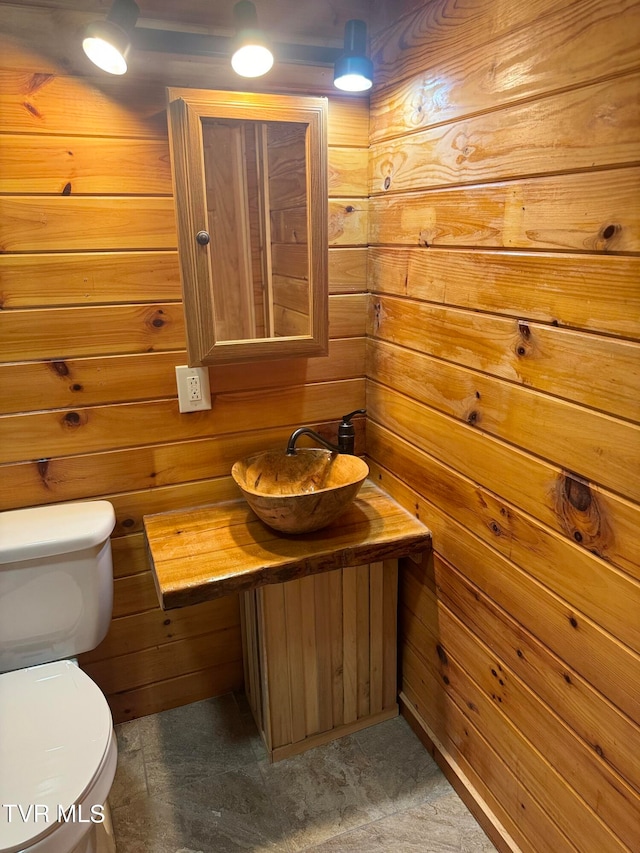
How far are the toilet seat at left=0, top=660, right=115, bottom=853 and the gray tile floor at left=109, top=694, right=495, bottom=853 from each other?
45 centimetres

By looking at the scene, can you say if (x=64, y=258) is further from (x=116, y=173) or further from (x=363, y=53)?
(x=363, y=53)

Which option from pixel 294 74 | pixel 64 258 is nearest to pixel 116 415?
pixel 64 258

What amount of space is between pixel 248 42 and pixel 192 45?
219 millimetres

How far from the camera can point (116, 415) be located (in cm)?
156

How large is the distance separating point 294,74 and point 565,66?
0.79m

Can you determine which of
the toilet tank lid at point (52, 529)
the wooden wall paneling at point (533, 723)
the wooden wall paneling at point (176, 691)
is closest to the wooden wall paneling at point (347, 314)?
the wooden wall paneling at point (533, 723)

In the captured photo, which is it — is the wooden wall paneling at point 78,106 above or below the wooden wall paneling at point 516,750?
above

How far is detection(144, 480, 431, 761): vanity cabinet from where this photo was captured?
1412mm

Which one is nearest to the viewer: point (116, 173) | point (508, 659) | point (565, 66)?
point (565, 66)

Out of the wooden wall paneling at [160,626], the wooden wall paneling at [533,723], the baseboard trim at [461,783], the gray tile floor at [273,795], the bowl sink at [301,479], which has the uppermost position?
the bowl sink at [301,479]

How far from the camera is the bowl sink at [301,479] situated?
55.7 inches

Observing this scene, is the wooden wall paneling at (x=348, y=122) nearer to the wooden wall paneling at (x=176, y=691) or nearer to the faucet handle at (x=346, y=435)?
the faucet handle at (x=346, y=435)

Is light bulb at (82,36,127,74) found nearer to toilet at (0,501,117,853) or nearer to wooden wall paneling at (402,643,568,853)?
toilet at (0,501,117,853)

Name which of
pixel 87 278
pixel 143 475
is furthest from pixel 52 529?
pixel 87 278
